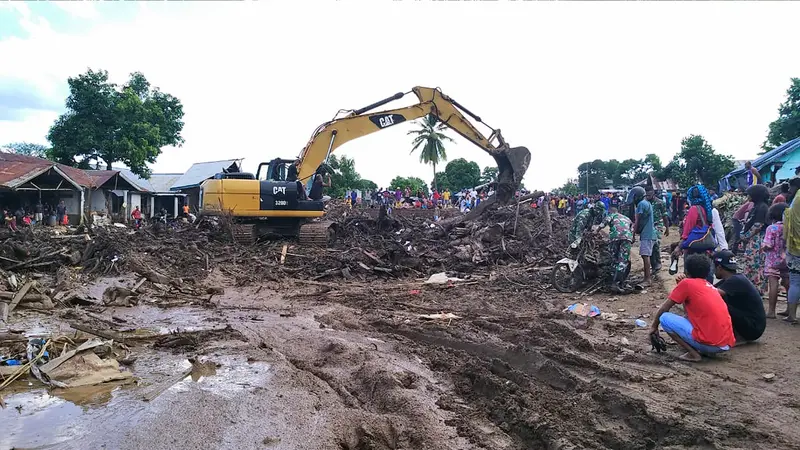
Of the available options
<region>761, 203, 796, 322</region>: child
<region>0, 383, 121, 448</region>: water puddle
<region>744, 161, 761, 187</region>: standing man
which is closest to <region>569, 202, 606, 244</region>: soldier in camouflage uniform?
<region>761, 203, 796, 322</region>: child

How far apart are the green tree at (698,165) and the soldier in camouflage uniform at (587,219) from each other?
2424cm

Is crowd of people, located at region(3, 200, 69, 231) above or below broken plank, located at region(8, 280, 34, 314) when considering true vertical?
above

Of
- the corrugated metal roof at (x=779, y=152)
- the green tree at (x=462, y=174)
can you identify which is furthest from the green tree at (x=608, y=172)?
the corrugated metal roof at (x=779, y=152)

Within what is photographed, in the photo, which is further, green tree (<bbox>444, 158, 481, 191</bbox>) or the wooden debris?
green tree (<bbox>444, 158, 481, 191</bbox>)

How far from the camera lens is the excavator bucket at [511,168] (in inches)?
621

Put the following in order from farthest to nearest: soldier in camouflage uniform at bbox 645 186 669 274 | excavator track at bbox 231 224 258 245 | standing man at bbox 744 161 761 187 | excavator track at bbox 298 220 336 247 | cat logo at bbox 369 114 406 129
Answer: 1. cat logo at bbox 369 114 406 129
2. excavator track at bbox 298 220 336 247
3. excavator track at bbox 231 224 258 245
4. standing man at bbox 744 161 761 187
5. soldier in camouflage uniform at bbox 645 186 669 274

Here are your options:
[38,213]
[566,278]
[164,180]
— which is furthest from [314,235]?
[164,180]

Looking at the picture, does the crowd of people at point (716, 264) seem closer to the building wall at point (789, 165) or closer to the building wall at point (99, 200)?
the building wall at point (789, 165)

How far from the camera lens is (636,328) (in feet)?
22.3

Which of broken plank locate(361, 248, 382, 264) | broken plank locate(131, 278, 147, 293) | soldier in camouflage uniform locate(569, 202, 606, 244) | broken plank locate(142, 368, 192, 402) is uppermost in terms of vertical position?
soldier in camouflage uniform locate(569, 202, 606, 244)

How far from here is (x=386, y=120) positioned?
15.9 m

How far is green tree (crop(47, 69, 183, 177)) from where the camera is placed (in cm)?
3250

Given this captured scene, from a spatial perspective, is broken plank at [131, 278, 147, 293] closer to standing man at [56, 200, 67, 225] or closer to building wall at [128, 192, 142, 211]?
standing man at [56, 200, 67, 225]

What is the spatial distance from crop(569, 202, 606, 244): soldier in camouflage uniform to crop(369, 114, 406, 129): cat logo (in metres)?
7.48
